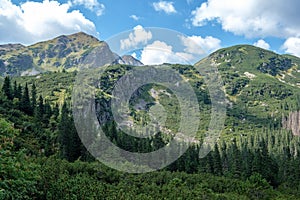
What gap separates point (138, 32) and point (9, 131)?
12.2 m

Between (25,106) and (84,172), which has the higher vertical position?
(25,106)

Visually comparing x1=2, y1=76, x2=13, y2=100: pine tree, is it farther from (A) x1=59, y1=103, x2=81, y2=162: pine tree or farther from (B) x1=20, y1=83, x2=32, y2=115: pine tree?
(A) x1=59, y1=103, x2=81, y2=162: pine tree

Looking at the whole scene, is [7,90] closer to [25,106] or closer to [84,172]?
[25,106]

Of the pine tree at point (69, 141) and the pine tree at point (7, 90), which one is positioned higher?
the pine tree at point (7, 90)

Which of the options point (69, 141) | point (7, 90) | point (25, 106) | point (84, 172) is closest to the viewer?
point (84, 172)

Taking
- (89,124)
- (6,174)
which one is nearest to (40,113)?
(89,124)

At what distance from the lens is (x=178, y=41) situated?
891 inches

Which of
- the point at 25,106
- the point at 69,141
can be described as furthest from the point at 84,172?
the point at 25,106

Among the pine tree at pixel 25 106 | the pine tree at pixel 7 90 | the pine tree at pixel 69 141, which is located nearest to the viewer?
the pine tree at pixel 69 141

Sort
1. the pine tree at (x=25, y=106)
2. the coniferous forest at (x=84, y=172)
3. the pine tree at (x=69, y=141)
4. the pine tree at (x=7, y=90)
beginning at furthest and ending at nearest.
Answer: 1. the pine tree at (x=7, y=90)
2. the pine tree at (x=25, y=106)
3. the pine tree at (x=69, y=141)
4. the coniferous forest at (x=84, y=172)

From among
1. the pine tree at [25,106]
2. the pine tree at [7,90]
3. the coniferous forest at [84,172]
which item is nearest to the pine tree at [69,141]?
the coniferous forest at [84,172]

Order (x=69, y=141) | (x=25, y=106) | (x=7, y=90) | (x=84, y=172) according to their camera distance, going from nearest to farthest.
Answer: (x=84, y=172)
(x=69, y=141)
(x=25, y=106)
(x=7, y=90)

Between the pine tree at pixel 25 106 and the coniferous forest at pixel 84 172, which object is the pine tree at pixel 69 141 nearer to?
the coniferous forest at pixel 84 172

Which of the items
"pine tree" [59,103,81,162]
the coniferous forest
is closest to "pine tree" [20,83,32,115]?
the coniferous forest
